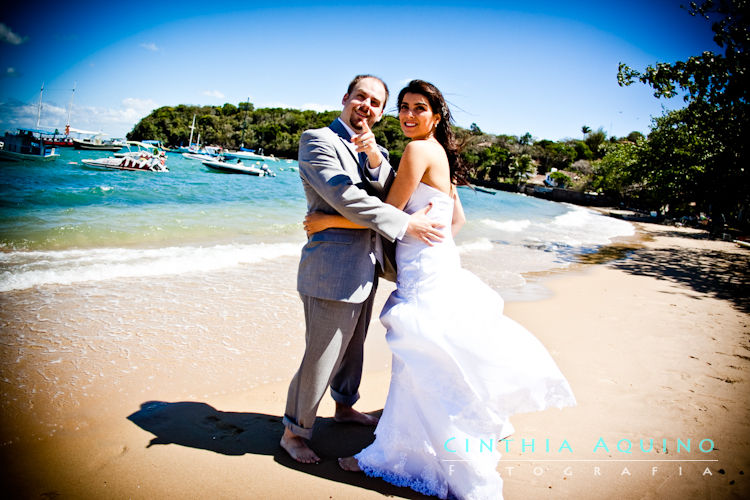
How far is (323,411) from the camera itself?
10.4 feet

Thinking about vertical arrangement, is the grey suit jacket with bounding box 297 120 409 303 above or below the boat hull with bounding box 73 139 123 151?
below

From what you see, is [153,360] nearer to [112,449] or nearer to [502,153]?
[112,449]

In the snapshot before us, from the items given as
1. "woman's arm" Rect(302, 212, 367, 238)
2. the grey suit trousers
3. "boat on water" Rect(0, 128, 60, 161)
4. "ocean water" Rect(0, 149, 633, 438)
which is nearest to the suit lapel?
"woman's arm" Rect(302, 212, 367, 238)

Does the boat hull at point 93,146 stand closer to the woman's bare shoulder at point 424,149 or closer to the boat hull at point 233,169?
the boat hull at point 233,169

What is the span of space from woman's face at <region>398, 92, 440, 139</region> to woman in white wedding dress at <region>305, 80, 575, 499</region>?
0.13m

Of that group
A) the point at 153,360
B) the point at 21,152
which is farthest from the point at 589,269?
the point at 21,152

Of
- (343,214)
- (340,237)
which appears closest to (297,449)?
(340,237)

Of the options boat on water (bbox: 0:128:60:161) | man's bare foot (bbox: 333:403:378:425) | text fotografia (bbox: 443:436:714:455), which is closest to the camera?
text fotografia (bbox: 443:436:714:455)

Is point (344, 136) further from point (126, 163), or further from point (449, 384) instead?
point (126, 163)

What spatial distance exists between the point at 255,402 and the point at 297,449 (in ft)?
3.05

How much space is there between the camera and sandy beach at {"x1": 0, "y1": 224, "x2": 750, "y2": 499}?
2338mm

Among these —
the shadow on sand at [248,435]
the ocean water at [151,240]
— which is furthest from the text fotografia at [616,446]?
the ocean water at [151,240]

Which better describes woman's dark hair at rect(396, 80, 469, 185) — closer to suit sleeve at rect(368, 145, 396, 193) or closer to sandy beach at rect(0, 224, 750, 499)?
suit sleeve at rect(368, 145, 396, 193)

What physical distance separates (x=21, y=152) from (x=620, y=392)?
44.1 meters
